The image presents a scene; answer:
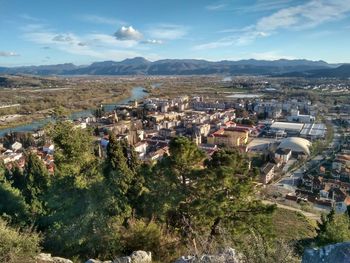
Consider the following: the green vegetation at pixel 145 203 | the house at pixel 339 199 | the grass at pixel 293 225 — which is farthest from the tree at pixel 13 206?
the house at pixel 339 199

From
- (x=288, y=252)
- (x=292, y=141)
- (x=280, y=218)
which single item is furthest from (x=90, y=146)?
(x=292, y=141)

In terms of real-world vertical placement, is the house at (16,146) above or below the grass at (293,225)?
below

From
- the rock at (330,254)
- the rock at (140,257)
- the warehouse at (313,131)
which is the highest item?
the rock at (330,254)

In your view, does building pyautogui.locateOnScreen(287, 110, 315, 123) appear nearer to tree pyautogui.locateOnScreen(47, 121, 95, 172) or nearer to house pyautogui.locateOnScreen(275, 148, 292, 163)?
house pyautogui.locateOnScreen(275, 148, 292, 163)

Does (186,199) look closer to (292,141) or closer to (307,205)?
(307,205)

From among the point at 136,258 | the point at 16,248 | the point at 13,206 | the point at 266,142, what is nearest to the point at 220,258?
the point at 136,258

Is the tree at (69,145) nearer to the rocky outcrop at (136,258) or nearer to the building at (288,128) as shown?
the rocky outcrop at (136,258)
